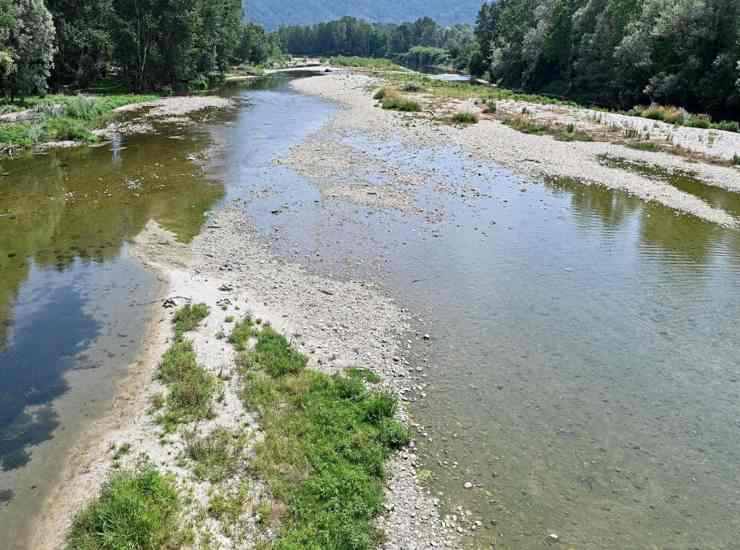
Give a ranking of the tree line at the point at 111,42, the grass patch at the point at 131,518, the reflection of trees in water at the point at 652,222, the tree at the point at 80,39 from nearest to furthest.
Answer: the grass patch at the point at 131,518
the reflection of trees in water at the point at 652,222
the tree line at the point at 111,42
the tree at the point at 80,39

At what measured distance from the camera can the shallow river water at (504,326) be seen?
1145cm

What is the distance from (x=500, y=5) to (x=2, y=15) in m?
Answer: 126

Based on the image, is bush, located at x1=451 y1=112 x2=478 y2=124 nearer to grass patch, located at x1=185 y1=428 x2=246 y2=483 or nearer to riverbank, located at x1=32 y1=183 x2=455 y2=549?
riverbank, located at x1=32 y1=183 x2=455 y2=549

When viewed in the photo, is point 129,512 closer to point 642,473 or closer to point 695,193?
point 642,473

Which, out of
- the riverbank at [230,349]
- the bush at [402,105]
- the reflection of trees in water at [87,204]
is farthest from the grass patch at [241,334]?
the bush at [402,105]

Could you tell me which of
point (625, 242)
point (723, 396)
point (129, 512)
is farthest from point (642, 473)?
point (625, 242)

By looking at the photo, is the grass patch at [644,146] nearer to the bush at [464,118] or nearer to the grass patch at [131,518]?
the bush at [464,118]

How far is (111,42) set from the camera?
7250cm

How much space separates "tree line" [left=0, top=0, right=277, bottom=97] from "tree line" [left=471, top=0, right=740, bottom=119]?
54.3m

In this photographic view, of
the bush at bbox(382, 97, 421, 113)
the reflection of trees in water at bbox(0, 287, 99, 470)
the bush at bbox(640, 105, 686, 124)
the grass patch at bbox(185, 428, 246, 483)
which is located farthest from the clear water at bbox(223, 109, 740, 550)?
the bush at bbox(382, 97, 421, 113)

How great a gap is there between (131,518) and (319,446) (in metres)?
3.74

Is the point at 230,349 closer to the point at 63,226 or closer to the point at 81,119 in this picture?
the point at 63,226

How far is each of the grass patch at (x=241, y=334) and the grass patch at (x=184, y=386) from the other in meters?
1.15

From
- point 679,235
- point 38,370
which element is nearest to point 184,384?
point 38,370
